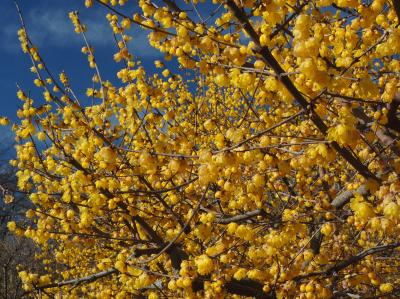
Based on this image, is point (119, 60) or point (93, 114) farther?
point (93, 114)

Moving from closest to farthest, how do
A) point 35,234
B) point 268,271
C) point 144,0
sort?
point 144,0
point 268,271
point 35,234

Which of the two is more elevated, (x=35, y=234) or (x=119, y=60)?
(x=119, y=60)

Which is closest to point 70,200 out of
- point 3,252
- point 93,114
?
point 93,114

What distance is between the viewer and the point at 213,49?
2916 mm

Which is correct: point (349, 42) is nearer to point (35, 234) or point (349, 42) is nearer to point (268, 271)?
point (268, 271)

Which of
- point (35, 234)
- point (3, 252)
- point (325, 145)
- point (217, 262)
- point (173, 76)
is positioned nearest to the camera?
point (325, 145)

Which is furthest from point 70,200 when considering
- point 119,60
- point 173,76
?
point 173,76

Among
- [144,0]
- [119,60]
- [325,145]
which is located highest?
[119,60]

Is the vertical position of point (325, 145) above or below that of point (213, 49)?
below

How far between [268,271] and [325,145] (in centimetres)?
217

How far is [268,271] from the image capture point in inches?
167

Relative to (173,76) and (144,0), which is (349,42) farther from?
(173,76)

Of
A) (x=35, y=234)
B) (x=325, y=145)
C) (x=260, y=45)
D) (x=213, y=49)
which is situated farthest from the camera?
(x=35, y=234)

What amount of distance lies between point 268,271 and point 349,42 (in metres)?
2.44
